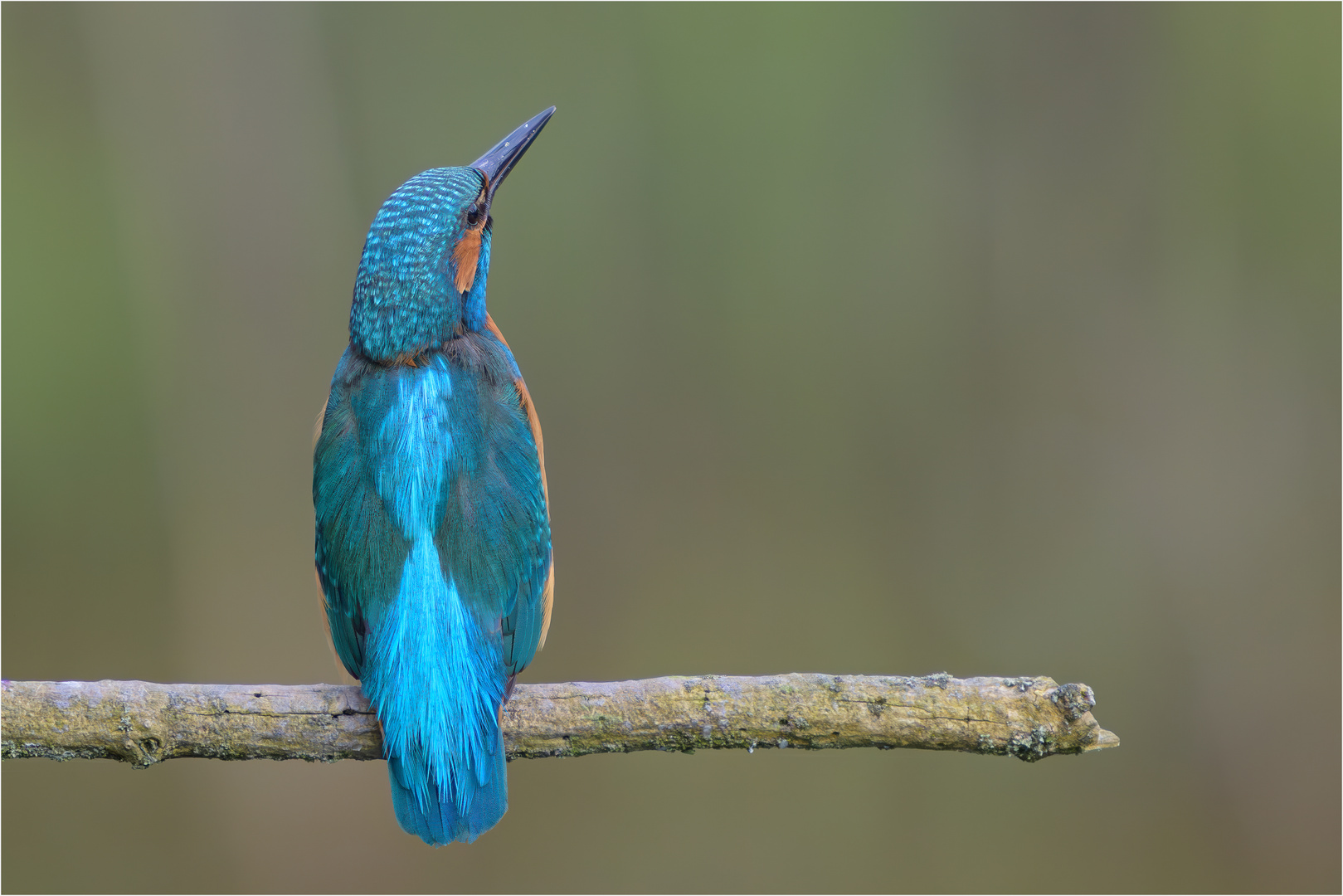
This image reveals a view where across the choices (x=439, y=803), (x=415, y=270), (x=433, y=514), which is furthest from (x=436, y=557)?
(x=415, y=270)

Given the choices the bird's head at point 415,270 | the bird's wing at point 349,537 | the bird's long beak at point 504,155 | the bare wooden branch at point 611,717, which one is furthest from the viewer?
the bird's long beak at point 504,155

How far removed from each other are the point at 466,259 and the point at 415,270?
137 millimetres

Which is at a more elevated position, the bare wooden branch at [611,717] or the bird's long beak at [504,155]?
the bird's long beak at [504,155]

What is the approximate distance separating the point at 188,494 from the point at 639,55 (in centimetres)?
244

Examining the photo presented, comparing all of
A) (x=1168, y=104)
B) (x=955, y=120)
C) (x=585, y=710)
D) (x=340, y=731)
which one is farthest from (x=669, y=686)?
(x=1168, y=104)

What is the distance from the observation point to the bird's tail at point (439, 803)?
1615mm

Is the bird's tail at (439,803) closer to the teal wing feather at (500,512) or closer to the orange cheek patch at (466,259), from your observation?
the teal wing feather at (500,512)

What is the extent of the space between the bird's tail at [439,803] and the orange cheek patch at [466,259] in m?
0.93

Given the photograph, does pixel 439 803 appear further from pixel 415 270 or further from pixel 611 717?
pixel 415 270

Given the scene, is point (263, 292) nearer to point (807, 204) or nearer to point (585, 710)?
point (807, 204)

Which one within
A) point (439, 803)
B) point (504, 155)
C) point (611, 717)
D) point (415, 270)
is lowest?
point (439, 803)

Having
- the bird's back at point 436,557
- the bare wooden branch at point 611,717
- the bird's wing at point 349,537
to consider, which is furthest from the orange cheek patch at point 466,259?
the bare wooden branch at point 611,717

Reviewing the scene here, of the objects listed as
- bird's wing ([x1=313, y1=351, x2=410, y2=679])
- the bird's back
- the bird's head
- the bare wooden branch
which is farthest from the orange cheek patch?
the bare wooden branch

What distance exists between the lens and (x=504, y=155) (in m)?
2.22
